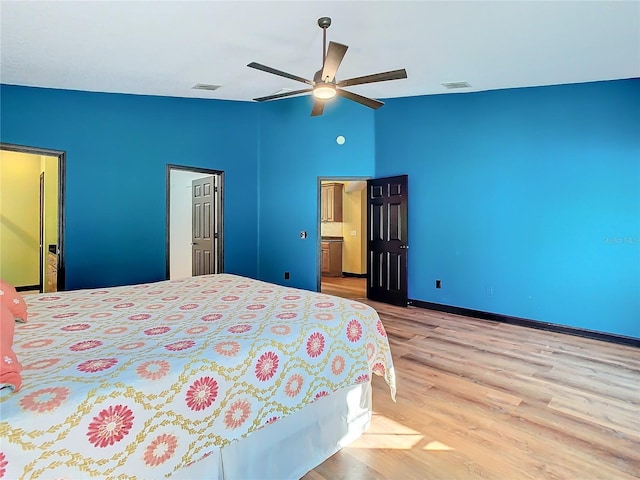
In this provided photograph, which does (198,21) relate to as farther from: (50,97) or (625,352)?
(625,352)

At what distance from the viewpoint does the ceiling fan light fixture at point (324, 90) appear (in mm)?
2682

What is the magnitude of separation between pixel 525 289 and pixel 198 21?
14.8 ft

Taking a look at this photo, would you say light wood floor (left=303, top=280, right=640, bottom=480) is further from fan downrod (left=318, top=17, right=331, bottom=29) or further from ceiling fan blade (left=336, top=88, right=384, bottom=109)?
fan downrod (left=318, top=17, right=331, bottom=29)

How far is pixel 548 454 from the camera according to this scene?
186 cm

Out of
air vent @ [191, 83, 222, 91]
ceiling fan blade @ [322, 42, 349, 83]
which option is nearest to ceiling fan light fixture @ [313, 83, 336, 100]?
ceiling fan blade @ [322, 42, 349, 83]

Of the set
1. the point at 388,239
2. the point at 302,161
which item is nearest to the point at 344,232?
the point at 388,239

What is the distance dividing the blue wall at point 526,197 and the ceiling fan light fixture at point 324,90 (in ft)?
9.10

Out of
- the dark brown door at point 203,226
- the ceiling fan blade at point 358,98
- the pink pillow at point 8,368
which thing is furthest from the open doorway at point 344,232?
the pink pillow at point 8,368

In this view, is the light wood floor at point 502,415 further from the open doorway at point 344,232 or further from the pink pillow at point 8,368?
the open doorway at point 344,232

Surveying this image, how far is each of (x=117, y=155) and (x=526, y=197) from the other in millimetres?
5077

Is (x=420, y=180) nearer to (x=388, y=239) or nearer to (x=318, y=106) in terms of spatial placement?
(x=388, y=239)

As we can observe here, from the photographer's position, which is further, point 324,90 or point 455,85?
point 455,85

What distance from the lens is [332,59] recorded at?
7.95ft

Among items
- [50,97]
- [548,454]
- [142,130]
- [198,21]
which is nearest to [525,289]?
[548,454]
